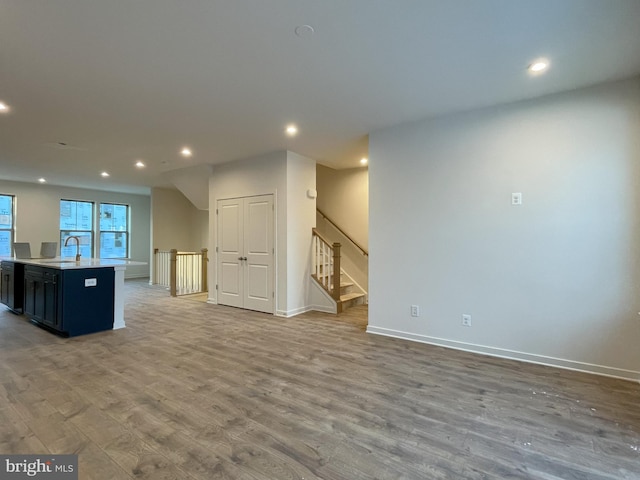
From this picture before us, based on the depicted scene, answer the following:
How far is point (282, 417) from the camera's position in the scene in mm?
2186

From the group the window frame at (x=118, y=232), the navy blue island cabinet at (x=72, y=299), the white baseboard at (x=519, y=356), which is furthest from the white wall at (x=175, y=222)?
the white baseboard at (x=519, y=356)

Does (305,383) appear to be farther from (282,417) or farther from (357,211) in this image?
(357,211)

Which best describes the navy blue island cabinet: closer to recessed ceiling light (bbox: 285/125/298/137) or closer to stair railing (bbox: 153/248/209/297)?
stair railing (bbox: 153/248/209/297)

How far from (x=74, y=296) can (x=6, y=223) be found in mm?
6125

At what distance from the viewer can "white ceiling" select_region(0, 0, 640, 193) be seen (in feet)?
6.59

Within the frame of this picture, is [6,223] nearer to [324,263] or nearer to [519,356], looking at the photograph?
[324,263]

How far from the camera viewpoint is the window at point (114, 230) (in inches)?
371

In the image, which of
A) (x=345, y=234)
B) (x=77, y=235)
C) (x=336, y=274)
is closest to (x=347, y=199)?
(x=345, y=234)

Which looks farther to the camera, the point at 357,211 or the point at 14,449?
the point at 357,211

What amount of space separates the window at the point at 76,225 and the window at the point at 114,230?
292 mm

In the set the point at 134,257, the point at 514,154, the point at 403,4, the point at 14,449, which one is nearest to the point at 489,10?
the point at 403,4

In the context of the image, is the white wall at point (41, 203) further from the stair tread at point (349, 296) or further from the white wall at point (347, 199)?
the stair tread at point (349, 296)

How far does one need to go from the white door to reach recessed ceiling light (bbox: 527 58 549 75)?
3772 mm

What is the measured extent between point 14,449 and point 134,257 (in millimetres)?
9129
